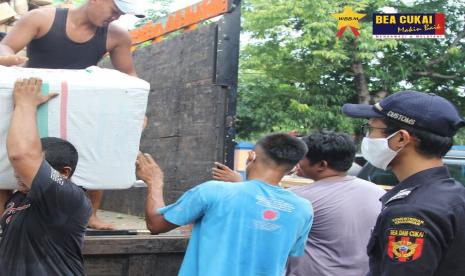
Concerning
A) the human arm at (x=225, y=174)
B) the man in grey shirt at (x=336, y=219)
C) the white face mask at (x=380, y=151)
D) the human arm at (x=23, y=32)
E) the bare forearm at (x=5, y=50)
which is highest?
the human arm at (x=23, y=32)

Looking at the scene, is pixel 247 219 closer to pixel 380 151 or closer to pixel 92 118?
pixel 380 151

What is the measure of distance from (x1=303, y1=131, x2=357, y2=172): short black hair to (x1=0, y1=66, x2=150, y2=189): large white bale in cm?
79

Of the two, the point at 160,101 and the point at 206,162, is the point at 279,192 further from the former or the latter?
the point at 160,101

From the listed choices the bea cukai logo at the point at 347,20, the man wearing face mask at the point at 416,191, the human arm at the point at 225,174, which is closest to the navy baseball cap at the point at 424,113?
the man wearing face mask at the point at 416,191

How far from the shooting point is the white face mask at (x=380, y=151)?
5.39 feet

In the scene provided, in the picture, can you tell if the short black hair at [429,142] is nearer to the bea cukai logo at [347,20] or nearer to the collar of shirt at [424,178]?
the collar of shirt at [424,178]

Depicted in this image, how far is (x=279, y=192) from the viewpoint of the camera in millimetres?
2158

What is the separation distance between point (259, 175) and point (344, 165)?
0.58 metres

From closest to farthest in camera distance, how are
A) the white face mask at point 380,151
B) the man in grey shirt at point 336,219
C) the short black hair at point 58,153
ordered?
the white face mask at point 380,151
the short black hair at point 58,153
the man in grey shirt at point 336,219

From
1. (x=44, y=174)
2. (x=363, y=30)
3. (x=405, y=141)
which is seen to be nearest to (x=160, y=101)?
(x=44, y=174)

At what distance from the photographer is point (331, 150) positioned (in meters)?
2.57

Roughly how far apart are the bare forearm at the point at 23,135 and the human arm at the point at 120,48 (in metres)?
1.04

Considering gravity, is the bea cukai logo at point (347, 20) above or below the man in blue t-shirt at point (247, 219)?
above

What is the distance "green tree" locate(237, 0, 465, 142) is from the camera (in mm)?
10672
